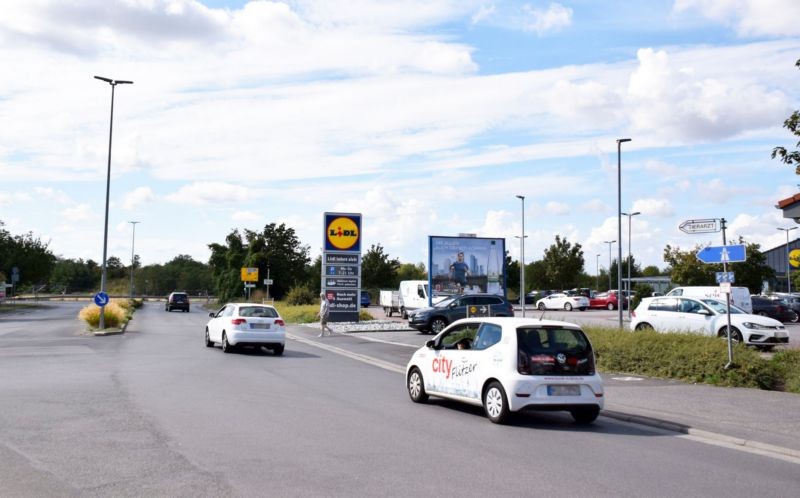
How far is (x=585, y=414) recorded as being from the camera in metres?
11.6

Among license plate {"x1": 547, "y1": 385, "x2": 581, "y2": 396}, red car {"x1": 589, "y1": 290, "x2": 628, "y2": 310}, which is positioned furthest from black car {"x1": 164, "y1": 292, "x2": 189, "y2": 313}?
license plate {"x1": 547, "y1": 385, "x2": 581, "y2": 396}

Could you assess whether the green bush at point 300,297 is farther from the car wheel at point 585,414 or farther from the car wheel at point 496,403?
the car wheel at point 585,414

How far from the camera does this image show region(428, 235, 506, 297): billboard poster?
42000 millimetres

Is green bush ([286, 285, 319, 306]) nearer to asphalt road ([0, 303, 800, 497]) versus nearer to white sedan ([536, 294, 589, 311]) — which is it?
white sedan ([536, 294, 589, 311])

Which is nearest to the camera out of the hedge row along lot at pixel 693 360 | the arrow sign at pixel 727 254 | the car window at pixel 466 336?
the car window at pixel 466 336

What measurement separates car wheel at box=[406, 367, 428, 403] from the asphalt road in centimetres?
22

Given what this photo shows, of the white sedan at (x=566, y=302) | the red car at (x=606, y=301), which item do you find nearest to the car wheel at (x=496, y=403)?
the white sedan at (x=566, y=302)

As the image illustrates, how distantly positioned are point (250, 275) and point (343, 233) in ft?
125

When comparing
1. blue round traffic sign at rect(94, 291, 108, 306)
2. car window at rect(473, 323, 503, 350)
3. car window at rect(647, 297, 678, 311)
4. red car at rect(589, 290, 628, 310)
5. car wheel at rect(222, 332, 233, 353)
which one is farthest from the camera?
red car at rect(589, 290, 628, 310)

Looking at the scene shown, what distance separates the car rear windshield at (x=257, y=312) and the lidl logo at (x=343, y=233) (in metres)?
18.9

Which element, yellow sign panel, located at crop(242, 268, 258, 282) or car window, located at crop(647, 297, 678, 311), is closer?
car window, located at crop(647, 297, 678, 311)

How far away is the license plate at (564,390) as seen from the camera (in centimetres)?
1121

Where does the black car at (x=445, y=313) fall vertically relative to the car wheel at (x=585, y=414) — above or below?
above

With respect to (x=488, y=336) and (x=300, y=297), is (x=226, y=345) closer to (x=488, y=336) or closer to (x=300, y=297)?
(x=488, y=336)
